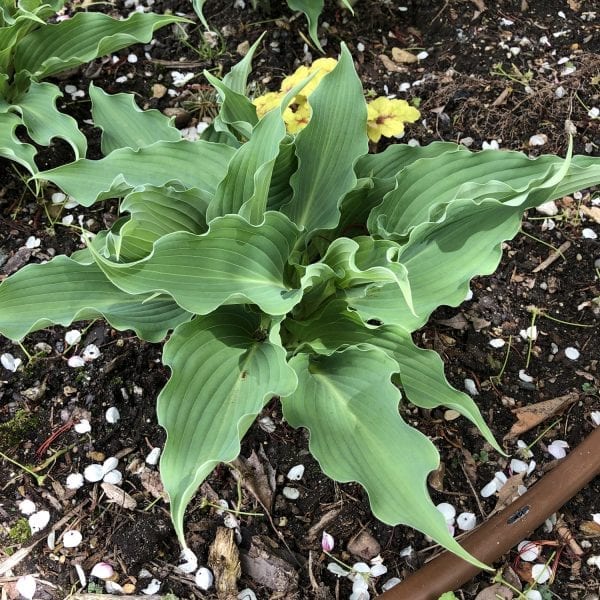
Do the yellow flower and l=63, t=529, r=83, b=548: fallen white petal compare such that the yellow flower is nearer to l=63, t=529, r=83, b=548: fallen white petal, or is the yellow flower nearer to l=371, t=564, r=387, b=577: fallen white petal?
l=371, t=564, r=387, b=577: fallen white petal

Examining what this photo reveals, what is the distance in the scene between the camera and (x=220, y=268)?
4.10 ft

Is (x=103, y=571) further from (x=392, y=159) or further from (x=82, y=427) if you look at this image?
(x=392, y=159)

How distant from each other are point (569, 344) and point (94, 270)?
1349 mm

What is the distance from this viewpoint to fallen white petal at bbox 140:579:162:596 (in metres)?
1.50

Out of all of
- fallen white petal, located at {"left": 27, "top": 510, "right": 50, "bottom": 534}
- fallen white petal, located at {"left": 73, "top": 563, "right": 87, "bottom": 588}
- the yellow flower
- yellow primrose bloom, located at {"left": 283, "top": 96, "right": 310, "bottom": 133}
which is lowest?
fallen white petal, located at {"left": 73, "top": 563, "right": 87, "bottom": 588}

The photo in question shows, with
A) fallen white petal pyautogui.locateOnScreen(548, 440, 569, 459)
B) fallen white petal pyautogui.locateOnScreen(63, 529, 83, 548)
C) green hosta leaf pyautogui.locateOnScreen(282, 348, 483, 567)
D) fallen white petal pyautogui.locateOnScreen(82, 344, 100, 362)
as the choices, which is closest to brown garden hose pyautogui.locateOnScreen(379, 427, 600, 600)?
fallen white petal pyautogui.locateOnScreen(548, 440, 569, 459)

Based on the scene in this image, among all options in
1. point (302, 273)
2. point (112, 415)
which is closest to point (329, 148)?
point (302, 273)

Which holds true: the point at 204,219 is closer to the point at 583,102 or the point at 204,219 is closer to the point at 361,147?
the point at 361,147

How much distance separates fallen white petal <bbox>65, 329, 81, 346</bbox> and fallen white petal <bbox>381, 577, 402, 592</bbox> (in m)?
1.04

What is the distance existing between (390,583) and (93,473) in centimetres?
78

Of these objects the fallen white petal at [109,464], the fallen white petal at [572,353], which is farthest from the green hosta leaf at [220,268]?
the fallen white petal at [572,353]

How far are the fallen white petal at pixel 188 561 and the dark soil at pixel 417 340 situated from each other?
2 cm

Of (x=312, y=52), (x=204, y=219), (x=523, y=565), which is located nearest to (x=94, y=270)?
(x=204, y=219)

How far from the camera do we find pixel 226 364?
1334 mm
